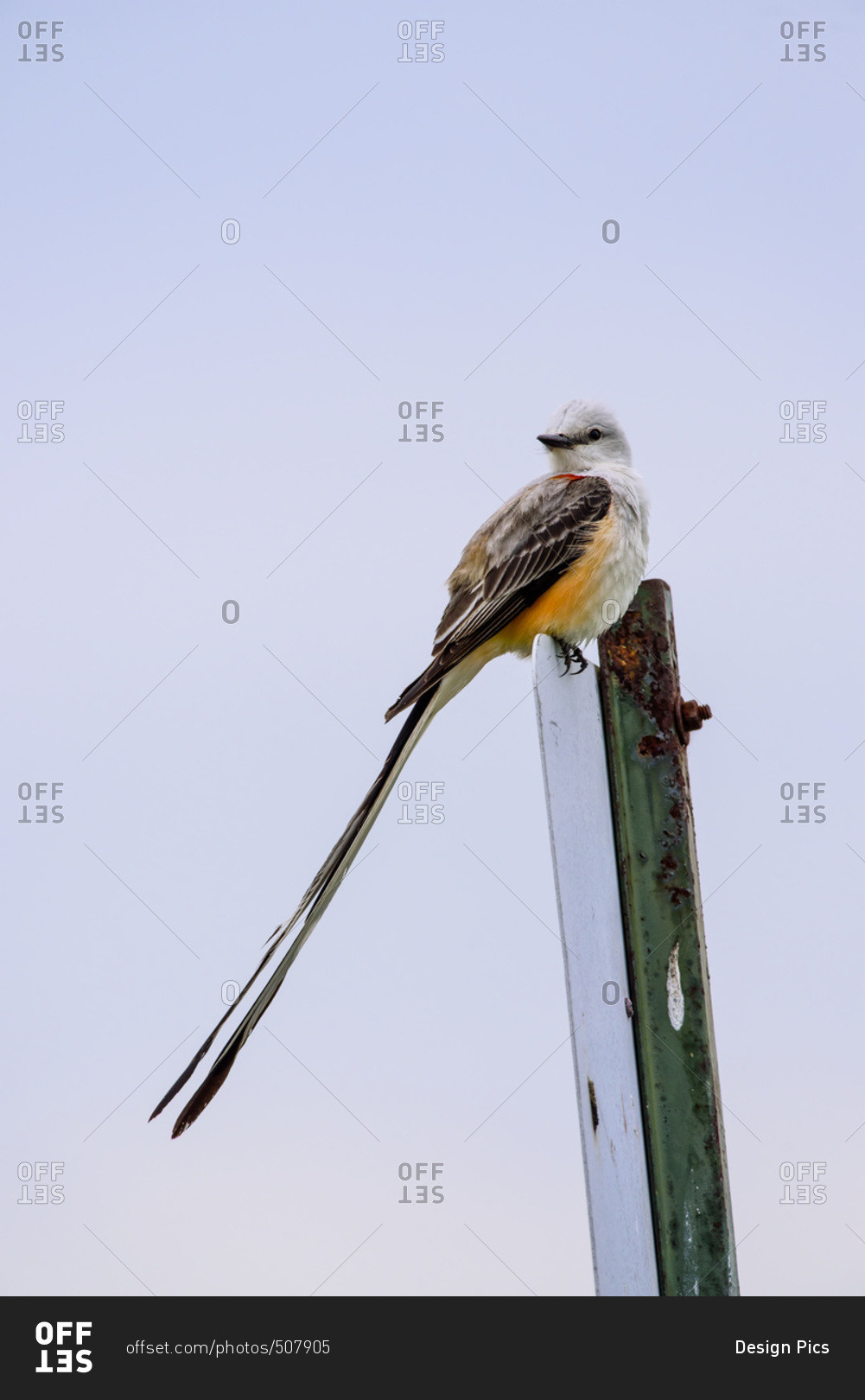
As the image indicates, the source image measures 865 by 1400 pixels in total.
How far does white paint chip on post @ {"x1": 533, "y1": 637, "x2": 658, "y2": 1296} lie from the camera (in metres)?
2.56

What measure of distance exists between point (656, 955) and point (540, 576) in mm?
1777

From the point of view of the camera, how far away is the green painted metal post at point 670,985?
2.64 metres

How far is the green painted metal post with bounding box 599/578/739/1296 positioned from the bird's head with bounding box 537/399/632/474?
2.28m

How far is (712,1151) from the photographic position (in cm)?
267

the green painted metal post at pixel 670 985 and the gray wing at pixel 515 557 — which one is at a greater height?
the gray wing at pixel 515 557

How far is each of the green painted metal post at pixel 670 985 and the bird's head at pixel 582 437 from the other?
7.48ft

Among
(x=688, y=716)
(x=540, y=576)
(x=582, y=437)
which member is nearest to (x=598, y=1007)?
(x=688, y=716)

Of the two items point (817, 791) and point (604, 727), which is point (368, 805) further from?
point (817, 791)

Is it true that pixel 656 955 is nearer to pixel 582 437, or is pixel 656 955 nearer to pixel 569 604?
pixel 569 604

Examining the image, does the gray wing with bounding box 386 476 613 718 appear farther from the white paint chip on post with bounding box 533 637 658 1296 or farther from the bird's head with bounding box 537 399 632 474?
the white paint chip on post with bounding box 533 637 658 1296

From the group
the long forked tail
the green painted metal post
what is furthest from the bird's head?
the green painted metal post

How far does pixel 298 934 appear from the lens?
2924mm

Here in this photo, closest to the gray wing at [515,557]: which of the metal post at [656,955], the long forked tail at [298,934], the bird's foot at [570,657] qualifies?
the bird's foot at [570,657]

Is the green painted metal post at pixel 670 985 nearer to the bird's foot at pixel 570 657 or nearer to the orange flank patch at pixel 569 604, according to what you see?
the bird's foot at pixel 570 657
